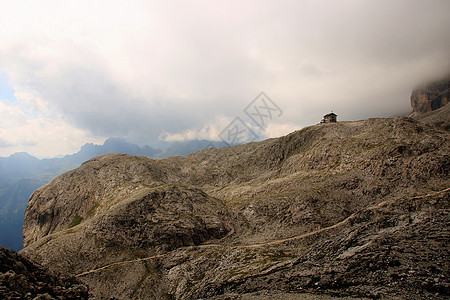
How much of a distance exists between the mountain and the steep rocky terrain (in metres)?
24.6

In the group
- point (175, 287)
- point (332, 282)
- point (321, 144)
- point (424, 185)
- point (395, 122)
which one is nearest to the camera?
point (332, 282)

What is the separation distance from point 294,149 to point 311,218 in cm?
7872

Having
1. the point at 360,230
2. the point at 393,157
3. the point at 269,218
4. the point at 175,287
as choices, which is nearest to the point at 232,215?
the point at 269,218

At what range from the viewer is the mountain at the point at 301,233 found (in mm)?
Answer: 31656

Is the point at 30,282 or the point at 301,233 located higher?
the point at 30,282

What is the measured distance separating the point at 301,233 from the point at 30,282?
6425cm

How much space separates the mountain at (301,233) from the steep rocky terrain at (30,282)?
968 inches

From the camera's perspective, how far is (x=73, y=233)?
83562 millimetres

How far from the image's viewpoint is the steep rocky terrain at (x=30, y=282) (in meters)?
28.0

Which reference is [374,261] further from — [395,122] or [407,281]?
[395,122]

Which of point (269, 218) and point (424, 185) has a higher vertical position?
point (424, 185)

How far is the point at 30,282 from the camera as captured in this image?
31.5 metres

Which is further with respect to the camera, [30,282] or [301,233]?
[301,233]

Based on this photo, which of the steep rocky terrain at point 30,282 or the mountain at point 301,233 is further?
the mountain at point 301,233
